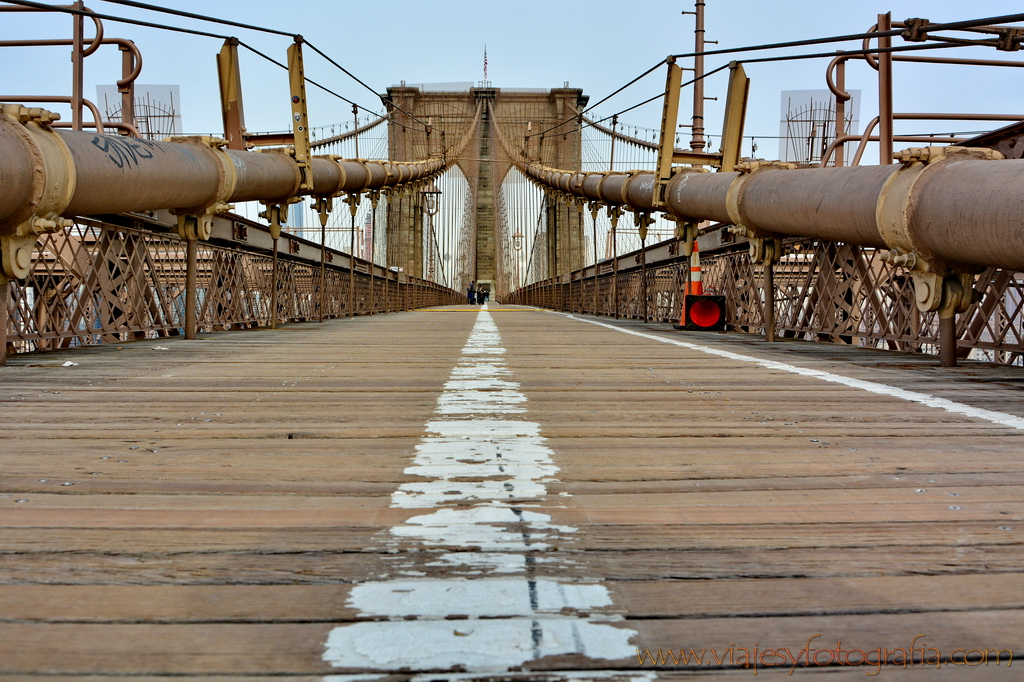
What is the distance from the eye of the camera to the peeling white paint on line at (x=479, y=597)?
118 cm

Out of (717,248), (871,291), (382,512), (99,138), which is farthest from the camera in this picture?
(717,248)

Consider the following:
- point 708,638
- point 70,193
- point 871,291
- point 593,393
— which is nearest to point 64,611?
point 708,638

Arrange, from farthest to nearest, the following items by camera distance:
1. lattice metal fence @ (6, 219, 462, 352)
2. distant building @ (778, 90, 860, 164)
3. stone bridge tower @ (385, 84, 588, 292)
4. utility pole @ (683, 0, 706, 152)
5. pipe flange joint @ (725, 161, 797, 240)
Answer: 1. stone bridge tower @ (385, 84, 588, 292)
2. distant building @ (778, 90, 860, 164)
3. utility pole @ (683, 0, 706, 152)
4. pipe flange joint @ (725, 161, 797, 240)
5. lattice metal fence @ (6, 219, 462, 352)

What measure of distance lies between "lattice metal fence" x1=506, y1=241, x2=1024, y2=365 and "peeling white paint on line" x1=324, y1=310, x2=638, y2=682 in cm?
422

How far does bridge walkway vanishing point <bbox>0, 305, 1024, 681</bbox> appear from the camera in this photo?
1.22 metres

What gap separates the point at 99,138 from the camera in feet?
18.5

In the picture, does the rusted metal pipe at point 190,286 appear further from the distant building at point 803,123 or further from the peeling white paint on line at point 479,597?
the distant building at point 803,123

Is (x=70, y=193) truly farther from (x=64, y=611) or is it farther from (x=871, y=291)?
(x=871, y=291)

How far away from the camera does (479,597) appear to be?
139 centimetres

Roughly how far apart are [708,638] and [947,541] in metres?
0.73

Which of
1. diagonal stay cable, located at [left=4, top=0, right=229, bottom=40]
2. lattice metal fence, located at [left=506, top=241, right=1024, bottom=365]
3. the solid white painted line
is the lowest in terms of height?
the solid white painted line

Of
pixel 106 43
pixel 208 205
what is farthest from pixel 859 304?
pixel 106 43

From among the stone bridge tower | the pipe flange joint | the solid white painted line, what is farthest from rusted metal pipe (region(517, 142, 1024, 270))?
the stone bridge tower

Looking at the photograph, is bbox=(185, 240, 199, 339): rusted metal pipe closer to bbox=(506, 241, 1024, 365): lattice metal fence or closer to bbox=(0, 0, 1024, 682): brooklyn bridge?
bbox=(0, 0, 1024, 682): brooklyn bridge
